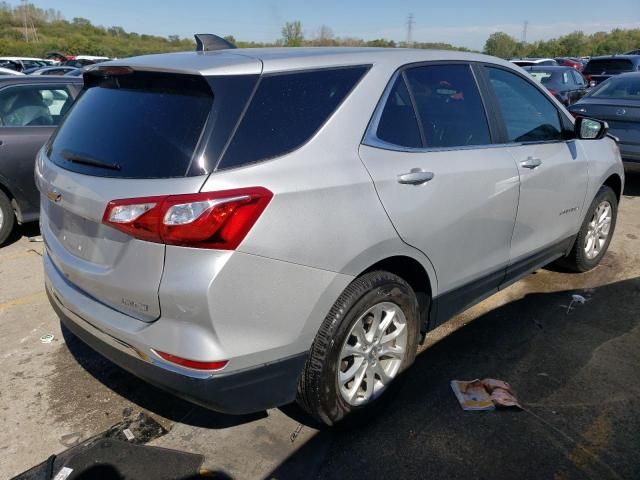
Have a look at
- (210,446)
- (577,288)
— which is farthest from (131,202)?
(577,288)

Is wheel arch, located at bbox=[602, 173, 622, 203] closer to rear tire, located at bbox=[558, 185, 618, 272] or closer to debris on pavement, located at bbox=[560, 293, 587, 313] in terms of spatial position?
rear tire, located at bbox=[558, 185, 618, 272]

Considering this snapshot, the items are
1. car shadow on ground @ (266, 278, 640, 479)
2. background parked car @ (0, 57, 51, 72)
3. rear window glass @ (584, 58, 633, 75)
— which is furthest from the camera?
background parked car @ (0, 57, 51, 72)

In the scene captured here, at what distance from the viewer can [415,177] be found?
8.25ft

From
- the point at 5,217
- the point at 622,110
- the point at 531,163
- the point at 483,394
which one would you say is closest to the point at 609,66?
the point at 622,110

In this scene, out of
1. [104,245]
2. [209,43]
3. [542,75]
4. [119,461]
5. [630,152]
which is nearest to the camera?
[104,245]

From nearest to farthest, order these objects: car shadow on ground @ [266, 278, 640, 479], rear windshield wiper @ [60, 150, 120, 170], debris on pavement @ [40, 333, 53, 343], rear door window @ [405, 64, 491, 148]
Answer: rear windshield wiper @ [60, 150, 120, 170] < car shadow on ground @ [266, 278, 640, 479] < rear door window @ [405, 64, 491, 148] < debris on pavement @ [40, 333, 53, 343]

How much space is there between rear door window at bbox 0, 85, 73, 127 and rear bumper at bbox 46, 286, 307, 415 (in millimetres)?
3895

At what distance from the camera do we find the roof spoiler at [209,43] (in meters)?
2.81

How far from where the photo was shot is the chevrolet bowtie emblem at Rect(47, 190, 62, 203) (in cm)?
236

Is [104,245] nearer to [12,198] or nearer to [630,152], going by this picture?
[12,198]

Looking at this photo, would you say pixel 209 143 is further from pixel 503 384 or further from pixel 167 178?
pixel 503 384

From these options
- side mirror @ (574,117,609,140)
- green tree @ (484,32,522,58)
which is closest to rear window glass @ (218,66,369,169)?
side mirror @ (574,117,609,140)

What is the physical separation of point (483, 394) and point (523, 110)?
185cm

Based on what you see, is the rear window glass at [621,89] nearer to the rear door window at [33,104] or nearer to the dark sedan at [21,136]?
the rear door window at [33,104]
